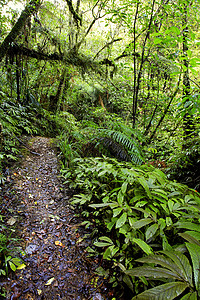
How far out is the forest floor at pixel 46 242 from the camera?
1.36 meters

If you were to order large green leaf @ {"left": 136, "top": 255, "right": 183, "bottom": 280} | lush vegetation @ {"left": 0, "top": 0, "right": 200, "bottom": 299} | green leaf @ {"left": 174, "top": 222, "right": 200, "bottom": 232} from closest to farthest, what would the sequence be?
large green leaf @ {"left": 136, "top": 255, "right": 183, "bottom": 280}, green leaf @ {"left": 174, "top": 222, "right": 200, "bottom": 232}, lush vegetation @ {"left": 0, "top": 0, "right": 200, "bottom": 299}

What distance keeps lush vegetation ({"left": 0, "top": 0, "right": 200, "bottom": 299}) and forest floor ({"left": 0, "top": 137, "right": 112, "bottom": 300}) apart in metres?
0.13

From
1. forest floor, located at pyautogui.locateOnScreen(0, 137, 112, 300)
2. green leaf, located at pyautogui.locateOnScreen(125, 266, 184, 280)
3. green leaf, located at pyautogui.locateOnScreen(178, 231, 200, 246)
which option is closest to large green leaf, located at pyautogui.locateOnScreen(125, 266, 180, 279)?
green leaf, located at pyautogui.locateOnScreen(125, 266, 184, 280)

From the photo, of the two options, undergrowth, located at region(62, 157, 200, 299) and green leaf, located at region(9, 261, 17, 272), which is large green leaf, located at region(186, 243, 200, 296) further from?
green leaf, located at region(9, 261, 17, 272)

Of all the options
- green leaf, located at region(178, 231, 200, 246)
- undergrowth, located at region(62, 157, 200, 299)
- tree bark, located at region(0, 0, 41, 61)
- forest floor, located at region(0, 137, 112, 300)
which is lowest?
forest floor, located at region(0, 137, 112, 300)

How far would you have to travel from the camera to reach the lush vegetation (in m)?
1.31

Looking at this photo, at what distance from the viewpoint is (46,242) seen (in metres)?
1.80

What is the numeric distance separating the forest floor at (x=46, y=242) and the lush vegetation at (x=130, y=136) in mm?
132

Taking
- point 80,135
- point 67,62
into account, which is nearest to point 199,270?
point 80,135

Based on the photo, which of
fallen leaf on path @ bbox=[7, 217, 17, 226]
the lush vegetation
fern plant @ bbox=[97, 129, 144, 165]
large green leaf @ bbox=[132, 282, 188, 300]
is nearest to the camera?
large green leaf @ bbox=[132, 282, 188, 300]

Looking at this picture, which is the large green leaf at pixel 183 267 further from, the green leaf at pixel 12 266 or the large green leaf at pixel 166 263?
the green leaf at pixel 12 266

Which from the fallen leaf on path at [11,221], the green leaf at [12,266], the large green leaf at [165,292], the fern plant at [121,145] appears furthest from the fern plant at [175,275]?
the fern plant at [121,145]

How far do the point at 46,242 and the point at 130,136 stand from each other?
2423mm

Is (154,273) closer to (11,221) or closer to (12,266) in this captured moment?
(12,266)
